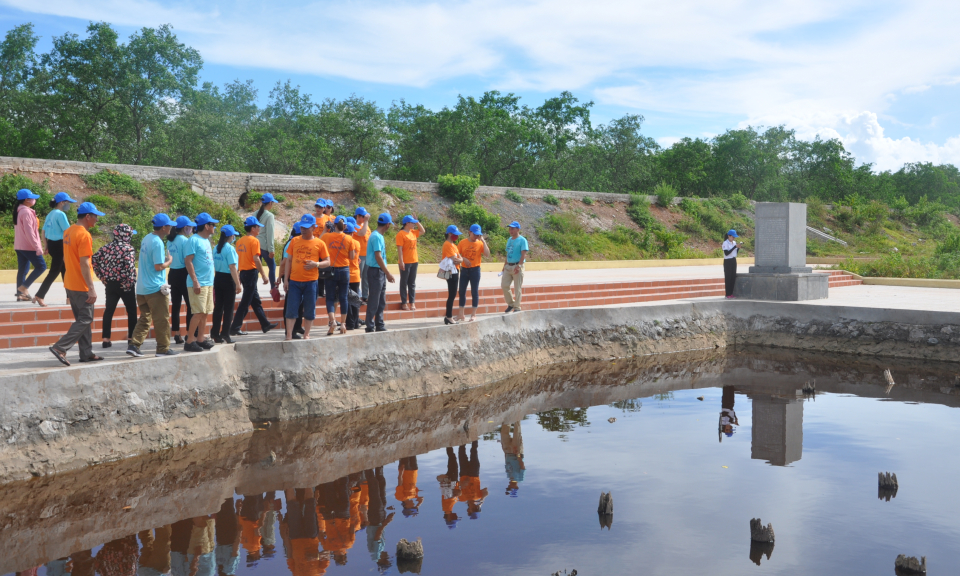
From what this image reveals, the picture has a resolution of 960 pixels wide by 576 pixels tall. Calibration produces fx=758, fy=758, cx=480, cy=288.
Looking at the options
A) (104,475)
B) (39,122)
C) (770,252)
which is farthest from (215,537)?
(39,122)

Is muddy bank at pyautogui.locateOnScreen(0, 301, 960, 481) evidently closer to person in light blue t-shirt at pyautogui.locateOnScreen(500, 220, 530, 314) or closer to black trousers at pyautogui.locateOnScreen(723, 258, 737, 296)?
person in light blue t-shirt at pyautogui.locateOnScreen(500, 220, 530, 314)

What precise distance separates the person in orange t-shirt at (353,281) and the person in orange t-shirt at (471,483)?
2.85 m

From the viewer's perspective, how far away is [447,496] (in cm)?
676

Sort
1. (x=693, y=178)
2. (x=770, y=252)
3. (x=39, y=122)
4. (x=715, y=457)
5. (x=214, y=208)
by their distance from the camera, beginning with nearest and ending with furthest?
(x=715, y=457)
(x=770, y=252)
(x=214, y=208)
(x=39, y=122)
(x=693, y=178)

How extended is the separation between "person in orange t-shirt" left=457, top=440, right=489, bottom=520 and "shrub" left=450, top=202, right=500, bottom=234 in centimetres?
1947

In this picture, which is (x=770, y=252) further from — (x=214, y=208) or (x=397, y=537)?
(x=214, y=208)

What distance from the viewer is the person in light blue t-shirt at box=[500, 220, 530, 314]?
1174 centimetres

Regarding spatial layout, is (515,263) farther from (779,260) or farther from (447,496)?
(779,260)

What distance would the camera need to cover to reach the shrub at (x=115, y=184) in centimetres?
1991

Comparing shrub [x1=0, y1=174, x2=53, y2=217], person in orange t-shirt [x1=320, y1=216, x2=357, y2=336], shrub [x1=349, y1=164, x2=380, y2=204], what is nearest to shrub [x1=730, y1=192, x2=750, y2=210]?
shrub [x1=349, y1=164, x2=380, y2=204]

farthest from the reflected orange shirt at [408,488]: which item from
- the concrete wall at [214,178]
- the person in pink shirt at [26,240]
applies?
the concrete wall at [214,178]

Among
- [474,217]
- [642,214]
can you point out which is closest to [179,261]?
[474,217]

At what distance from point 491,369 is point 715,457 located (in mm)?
3967

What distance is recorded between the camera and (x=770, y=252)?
15.8 metres
